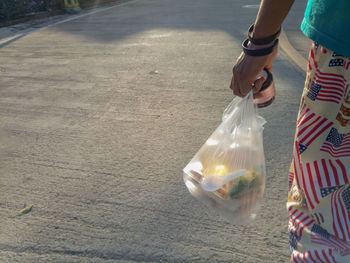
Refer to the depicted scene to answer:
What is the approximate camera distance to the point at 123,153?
261 cm

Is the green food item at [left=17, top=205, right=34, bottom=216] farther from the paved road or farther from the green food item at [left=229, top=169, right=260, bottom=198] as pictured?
the green food item at [left=229, top=169, right=260, bottom=198]

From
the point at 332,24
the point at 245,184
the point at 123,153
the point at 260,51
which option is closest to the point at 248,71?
Result: the point at 260,51

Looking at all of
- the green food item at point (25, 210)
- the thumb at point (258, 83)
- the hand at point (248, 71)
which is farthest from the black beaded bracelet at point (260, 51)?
the green food item at point (25, 210)

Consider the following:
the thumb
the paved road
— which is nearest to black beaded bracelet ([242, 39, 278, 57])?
the thumb

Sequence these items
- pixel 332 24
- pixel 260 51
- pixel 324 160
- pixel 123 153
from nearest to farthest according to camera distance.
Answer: pixel 332 24
pixel 324 160
pixel 260 51
pixel 123 153

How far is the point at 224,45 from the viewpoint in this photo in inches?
219

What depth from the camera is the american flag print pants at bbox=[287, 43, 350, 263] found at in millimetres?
1031

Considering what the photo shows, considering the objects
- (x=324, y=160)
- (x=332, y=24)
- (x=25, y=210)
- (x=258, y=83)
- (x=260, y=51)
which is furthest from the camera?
(x=25, y=210)

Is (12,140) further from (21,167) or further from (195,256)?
(195,256)

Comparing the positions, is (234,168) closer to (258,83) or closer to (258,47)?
(258,83)

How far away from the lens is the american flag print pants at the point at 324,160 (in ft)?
3.38

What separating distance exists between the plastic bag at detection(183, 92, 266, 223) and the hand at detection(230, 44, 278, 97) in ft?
0.23

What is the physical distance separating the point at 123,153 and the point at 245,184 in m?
1.39

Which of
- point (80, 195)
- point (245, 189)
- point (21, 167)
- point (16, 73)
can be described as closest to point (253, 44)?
point (245, 189)
